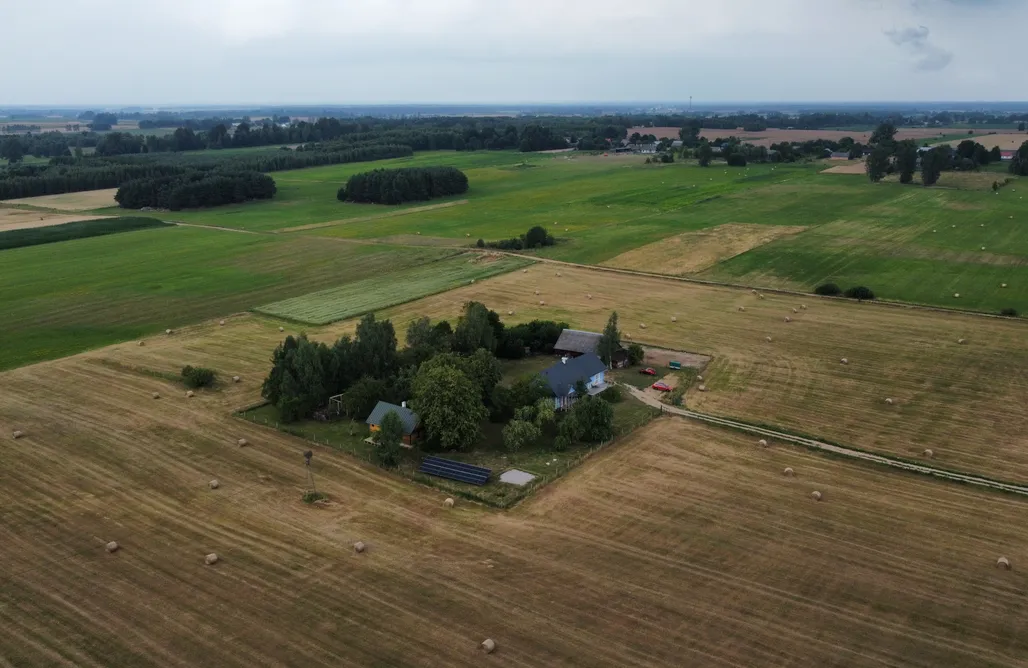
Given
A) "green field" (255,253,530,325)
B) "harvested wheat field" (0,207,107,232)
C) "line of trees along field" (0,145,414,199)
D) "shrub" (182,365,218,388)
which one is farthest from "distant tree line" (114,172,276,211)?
"shrub" (182,365,218,388)

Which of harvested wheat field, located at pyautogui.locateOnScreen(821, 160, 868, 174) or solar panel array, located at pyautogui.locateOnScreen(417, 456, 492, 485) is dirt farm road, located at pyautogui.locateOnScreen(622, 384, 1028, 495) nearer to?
solar panel array, located at pyautogui.locateOnScreen(417, 456, 492, 485)

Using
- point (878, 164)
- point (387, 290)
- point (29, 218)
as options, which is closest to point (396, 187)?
point (29, 218)

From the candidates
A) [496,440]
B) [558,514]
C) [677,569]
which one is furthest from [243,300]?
[677,569]

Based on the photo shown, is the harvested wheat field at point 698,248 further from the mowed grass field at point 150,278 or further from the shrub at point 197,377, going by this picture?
the shrub at point 197,377

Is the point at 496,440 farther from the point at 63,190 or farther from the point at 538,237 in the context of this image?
the point at 63,190

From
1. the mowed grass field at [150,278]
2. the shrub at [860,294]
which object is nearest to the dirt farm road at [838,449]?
the shrub at [860,294]
